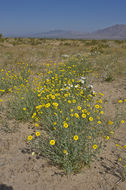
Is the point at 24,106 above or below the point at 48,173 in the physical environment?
above

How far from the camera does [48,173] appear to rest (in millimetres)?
2158

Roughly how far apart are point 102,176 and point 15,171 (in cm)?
127

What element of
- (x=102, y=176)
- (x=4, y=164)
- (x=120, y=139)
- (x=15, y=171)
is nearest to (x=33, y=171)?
(x=15, y=171)

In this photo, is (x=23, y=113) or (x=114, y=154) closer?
(x=114, y=154)

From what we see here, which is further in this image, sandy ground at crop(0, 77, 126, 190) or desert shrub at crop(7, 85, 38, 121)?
desert shrub at crop(7, 85, 38, 121)

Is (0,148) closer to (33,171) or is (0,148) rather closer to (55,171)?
(33,171)

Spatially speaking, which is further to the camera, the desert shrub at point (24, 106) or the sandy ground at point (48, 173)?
the desert shrub at point (24, 106)

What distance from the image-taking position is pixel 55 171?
220 centimetres

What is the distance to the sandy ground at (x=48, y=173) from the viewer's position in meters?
2.00

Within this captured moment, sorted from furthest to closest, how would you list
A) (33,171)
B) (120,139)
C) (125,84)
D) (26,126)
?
(125,84) → (26,126) → (120,139) → (33,171)

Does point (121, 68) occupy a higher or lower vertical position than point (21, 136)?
higher

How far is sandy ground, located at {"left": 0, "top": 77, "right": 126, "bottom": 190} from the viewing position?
2.00 m

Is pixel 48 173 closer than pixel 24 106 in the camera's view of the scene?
Yes

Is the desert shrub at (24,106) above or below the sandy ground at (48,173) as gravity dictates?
above
